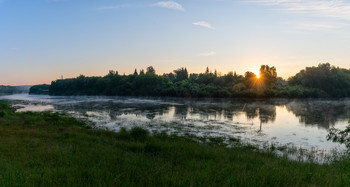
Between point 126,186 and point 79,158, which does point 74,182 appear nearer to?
point 126,186

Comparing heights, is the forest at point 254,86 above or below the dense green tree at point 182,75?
below

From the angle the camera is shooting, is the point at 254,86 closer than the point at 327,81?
Yes

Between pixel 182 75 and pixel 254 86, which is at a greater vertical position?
pixel 182 75

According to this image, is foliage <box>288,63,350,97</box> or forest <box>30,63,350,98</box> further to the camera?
foliage <box>288,63,350,97</box>

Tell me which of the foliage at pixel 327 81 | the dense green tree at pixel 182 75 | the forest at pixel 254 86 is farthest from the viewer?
the dense green tree at pixel 182 75

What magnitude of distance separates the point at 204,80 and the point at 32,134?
107 metres

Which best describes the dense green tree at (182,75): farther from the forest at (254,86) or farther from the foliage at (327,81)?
the foliage at (327,81)

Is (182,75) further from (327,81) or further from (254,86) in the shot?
(327,81)

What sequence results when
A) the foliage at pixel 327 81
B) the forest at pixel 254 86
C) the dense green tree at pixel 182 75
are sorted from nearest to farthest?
the forest at pixel 254 86 → the foliage at pixel 327 81 → the dense green tree at pixel 182 75

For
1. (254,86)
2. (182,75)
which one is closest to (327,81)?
A: (254,86)

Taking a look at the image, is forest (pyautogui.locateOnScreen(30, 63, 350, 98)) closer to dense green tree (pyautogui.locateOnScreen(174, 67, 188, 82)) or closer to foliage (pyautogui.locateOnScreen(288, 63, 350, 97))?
foliage (pyautogui.locateOnScreen(288, 63, 350, 97))

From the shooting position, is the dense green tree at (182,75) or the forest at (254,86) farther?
the dense green tree at (182,75)

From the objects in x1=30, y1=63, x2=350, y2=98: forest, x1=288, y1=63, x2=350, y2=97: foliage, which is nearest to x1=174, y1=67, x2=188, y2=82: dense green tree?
x1=30, y1=63, x2=350, y2=98: forest

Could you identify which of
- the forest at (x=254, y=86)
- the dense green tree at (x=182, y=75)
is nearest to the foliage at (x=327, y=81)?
the forest at (x=254, y=86)
